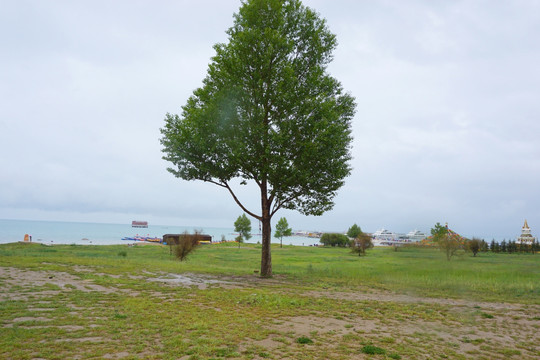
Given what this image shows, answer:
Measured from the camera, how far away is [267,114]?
18766 millimetres

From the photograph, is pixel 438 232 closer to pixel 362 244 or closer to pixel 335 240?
pixel 362 244

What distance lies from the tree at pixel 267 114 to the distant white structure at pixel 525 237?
65.0 metres

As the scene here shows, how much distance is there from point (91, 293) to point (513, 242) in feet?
252

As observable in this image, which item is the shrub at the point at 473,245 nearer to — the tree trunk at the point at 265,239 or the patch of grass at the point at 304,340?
the patch of grass at the point at 304,340

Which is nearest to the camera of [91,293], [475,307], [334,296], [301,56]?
[91,293]

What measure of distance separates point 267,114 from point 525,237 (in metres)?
71.7

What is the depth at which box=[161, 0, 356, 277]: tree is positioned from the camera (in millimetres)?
17422

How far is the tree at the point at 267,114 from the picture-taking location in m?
17.4

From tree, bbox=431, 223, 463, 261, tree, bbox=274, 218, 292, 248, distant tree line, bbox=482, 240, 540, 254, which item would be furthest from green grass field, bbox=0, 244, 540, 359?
tree, bbox=274, 218, 292, 248

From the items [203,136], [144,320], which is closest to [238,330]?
[144,320]

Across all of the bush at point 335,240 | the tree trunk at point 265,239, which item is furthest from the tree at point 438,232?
the bush at point 335,240

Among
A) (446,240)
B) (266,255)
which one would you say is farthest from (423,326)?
(266,255)

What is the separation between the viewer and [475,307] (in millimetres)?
12234

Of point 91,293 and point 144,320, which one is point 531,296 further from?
point 91,293
